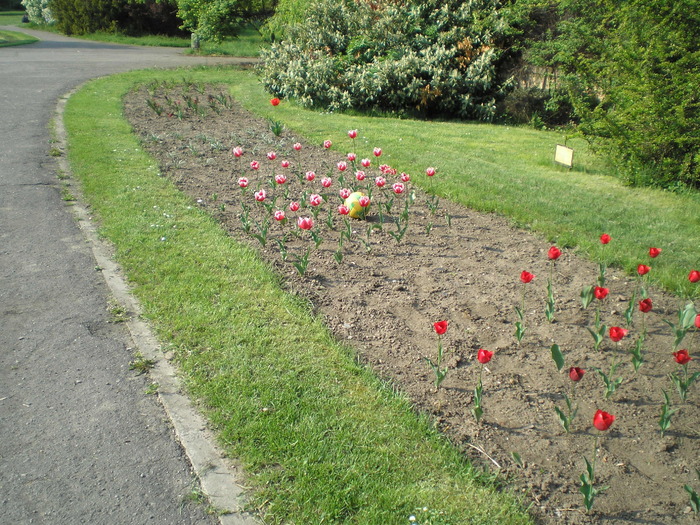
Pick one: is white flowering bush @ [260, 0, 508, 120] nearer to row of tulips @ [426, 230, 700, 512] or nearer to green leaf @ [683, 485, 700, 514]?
row of tulips @ [426, 230, 700, 512]

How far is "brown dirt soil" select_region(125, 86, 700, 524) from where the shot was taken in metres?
2.98

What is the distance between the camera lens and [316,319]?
440 centimetres

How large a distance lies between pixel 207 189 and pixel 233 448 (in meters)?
4.86

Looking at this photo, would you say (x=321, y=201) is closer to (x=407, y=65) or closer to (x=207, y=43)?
(x=407, y=65)

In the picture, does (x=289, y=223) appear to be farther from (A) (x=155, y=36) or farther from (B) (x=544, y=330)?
(A) (x=155, y=36)

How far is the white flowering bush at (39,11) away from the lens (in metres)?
40.1

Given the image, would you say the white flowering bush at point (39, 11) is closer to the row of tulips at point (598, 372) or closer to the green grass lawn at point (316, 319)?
the green grass lawn at point (316, 319)

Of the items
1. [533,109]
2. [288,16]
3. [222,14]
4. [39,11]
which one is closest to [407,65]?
[533,109]

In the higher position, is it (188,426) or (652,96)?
(652,96)

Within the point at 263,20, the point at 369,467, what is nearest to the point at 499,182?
the point at 369,467

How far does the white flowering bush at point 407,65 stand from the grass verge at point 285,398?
296 inches

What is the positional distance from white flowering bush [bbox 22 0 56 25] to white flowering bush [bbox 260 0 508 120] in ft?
112

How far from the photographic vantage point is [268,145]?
948 centimetres

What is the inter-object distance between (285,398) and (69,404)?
1247mm
